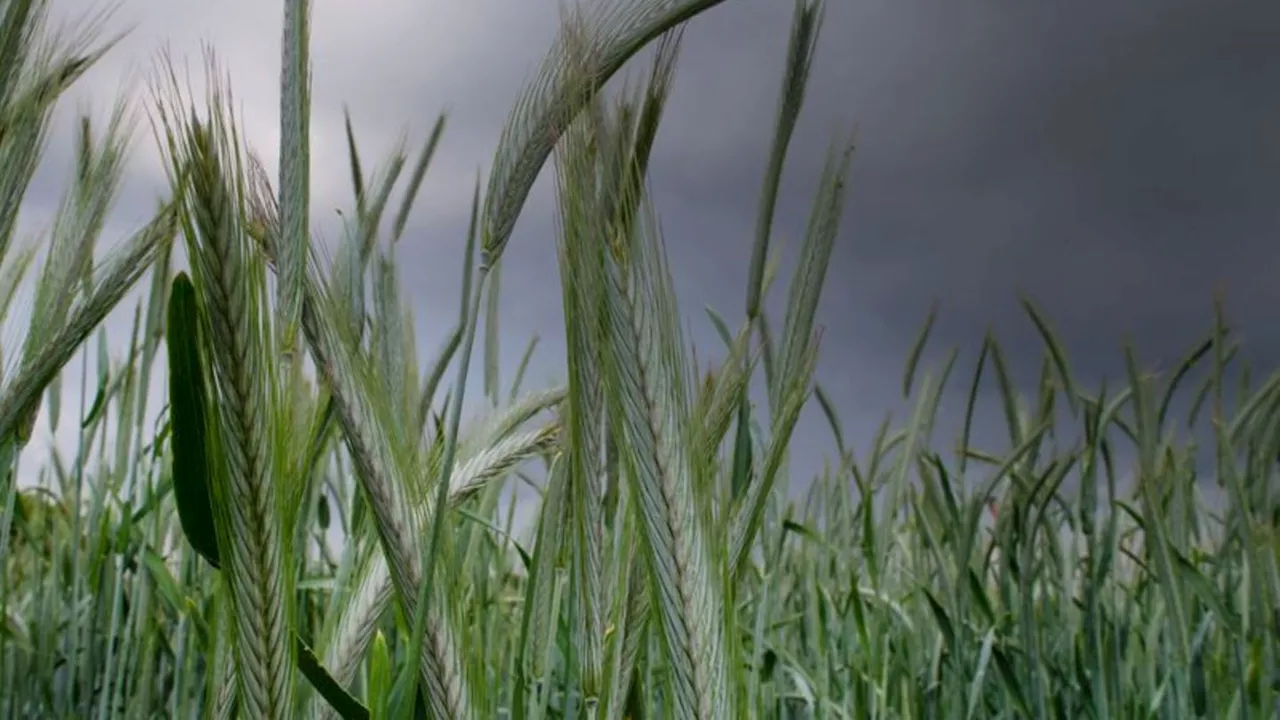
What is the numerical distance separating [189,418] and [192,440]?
2 cm

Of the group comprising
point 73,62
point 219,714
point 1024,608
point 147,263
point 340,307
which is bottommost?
point 219,714

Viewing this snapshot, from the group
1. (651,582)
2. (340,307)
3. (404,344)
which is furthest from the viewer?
(404,344)

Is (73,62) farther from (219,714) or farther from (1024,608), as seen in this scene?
(1024,608)

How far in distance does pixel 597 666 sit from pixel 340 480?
44.7 inches

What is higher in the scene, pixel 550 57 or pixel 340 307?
pixel 550 57

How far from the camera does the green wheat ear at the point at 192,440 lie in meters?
0.97

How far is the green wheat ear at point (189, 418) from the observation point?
0.99 metres

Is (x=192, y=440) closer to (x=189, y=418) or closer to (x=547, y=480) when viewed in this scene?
(x=189, y=418)

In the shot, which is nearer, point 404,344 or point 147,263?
point 404,344

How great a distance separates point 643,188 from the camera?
0.99 meters

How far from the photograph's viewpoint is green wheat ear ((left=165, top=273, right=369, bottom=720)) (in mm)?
968

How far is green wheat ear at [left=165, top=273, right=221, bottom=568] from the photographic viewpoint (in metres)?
0.99

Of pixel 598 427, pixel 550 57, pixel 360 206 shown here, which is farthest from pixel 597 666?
pixel 360 206

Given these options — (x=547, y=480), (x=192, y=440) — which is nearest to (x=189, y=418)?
(x=192, y=440)
